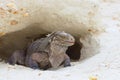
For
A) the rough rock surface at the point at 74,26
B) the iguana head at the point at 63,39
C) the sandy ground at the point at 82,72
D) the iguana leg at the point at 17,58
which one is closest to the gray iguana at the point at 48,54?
the iguana head at the point at 63,39

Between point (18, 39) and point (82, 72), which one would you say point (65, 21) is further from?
point (82, 72)

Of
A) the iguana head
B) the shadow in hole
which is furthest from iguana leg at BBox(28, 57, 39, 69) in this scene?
the shadow in hole

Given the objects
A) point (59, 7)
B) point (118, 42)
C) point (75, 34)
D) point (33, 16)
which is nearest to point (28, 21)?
point (33, 16)

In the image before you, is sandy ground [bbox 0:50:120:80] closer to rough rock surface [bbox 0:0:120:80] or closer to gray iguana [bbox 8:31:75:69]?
rough rock surface [bbox 0:0:120:80]

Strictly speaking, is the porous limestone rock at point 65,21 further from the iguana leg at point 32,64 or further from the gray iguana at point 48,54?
the iguana leg at point 32,64

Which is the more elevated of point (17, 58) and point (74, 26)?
point (74, 26)

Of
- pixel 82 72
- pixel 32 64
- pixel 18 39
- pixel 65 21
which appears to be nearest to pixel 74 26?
pixel 65 21

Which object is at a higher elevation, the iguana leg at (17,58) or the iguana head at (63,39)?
the iguana head at (63,39)
